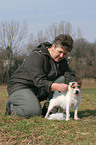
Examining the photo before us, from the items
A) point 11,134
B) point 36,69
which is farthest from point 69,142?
point 36,69

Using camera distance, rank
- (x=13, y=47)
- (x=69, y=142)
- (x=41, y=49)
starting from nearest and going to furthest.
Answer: (x=69, y=142) → (x=41, y=49) → (x=13, y=47)

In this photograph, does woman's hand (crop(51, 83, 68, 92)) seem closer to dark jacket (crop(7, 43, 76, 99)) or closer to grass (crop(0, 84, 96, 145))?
dark jacket (crop(7, 43, 76, 99))

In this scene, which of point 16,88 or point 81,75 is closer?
point 16,88

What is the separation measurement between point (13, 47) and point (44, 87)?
29.4 m

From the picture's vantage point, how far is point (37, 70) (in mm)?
4281

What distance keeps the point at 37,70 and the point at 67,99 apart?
0.84 metres

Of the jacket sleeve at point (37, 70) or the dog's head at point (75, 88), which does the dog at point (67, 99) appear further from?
the jacket sleeve at point (37, 70)

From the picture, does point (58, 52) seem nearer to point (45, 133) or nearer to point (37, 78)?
point (37, 78)

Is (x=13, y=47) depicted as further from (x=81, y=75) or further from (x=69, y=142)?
(x=69, y=142)

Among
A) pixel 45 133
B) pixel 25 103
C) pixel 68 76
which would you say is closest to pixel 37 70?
pixel 25 103

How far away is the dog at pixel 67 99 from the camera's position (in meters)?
4.28

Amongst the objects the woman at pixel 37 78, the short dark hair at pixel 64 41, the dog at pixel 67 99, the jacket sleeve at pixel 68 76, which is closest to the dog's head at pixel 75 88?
the dog at pixel 67 99

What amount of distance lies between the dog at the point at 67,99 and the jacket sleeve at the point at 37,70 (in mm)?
419

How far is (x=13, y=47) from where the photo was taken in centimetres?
3281
